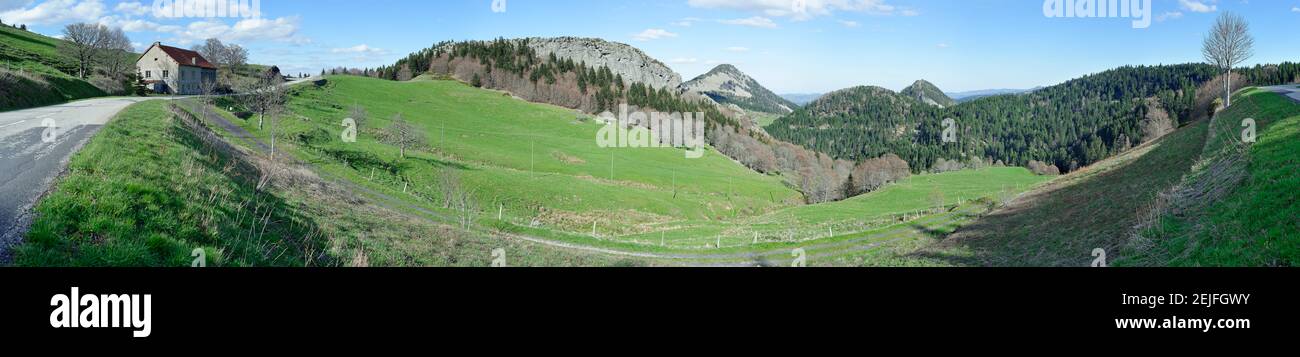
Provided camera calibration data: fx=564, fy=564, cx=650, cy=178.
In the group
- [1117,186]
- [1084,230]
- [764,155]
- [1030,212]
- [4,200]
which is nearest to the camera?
[4,200]

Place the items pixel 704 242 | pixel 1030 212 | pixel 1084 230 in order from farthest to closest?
pixel 704 242 < pixel 1030 212 < pixel 1084 230

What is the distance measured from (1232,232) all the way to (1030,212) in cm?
2308

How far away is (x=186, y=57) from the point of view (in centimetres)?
8481

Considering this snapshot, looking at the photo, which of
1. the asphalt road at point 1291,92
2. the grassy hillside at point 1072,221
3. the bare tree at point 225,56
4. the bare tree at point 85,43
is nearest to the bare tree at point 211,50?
the bare tree at point 225,56

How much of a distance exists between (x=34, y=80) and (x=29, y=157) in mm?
38304

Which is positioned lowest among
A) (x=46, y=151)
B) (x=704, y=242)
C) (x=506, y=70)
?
(x=704, y=242)

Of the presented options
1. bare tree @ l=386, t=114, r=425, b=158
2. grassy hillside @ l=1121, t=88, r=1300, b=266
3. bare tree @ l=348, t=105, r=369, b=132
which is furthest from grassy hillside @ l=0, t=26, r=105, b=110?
grassy hillside @ l=1121, t=88, r=1300, b=266

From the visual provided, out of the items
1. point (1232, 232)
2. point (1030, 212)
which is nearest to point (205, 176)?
point (1232, 232)

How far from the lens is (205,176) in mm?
16266

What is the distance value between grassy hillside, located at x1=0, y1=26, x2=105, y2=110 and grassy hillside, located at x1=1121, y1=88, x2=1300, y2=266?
171 feet

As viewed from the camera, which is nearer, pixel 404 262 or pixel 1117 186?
pixel 404 262

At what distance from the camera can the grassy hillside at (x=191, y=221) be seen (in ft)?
28.9

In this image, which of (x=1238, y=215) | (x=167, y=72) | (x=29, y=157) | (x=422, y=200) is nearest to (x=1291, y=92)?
(x=1238, y=215)

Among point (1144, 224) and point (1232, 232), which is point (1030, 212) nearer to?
point (1144, 224)
